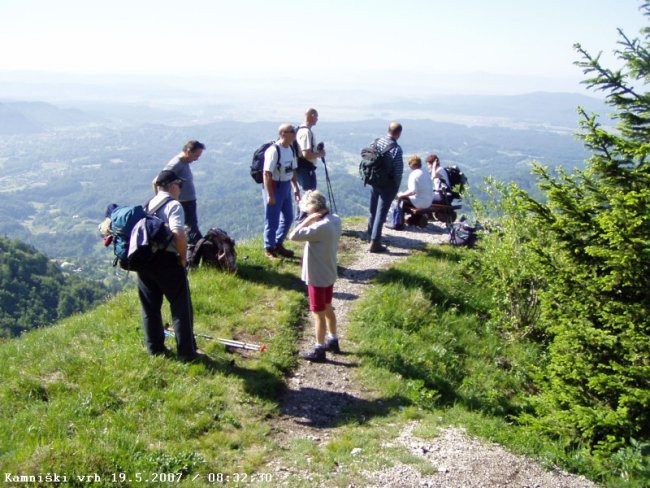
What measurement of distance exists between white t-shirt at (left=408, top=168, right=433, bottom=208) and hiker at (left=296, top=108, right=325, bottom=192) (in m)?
3.24

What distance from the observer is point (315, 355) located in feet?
22.8

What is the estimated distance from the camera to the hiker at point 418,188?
508 inches

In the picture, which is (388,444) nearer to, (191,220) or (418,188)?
(191,220)

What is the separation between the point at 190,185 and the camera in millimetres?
9164

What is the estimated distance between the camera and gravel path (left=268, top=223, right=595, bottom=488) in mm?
4598

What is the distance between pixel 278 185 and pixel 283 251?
1.61 metres

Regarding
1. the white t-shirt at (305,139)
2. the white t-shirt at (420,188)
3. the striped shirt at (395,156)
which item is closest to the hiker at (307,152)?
the white t-shirt at (305,139)

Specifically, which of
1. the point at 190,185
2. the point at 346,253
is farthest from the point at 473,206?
the point at 190,185

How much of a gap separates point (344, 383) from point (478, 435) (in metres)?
1.79

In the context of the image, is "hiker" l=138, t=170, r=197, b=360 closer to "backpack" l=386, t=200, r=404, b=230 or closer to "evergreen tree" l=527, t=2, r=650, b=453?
"evergreen tree" l=527, t=2, r=650, b=453

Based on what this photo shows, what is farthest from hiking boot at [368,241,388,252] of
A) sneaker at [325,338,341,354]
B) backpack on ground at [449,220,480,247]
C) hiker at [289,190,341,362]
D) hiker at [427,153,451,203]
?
hiker at [289,190,341,362]

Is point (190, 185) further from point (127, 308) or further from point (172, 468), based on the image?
point (172, 468)

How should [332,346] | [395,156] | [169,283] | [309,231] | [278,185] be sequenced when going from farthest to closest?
1. [395,156]
2. [278,185]
3. [332,346]
4. [309,231]
5. [169,283]

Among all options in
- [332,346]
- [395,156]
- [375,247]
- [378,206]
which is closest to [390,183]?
[395,156]
